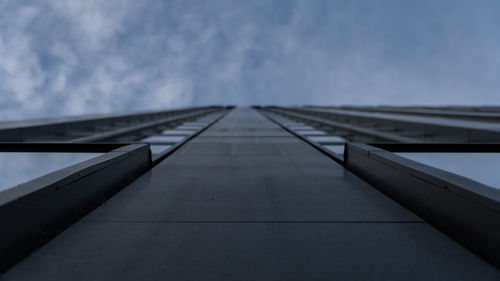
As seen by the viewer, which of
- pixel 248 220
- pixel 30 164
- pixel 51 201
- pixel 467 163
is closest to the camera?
pixel 51 201

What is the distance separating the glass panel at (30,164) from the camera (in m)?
4.09

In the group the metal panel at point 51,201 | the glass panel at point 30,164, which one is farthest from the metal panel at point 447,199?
the glass panel at point 30,164

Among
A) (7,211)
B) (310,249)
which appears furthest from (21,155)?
(310,249)

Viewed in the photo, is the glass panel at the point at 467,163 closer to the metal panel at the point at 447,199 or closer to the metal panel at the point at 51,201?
the metal panel at the point at 447,199

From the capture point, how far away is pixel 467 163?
5348mm

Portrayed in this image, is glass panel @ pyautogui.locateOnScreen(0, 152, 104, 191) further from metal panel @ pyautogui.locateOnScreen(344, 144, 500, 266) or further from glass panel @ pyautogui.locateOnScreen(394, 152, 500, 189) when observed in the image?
glass panel @ pyautogui.locateOnScreen(394, 152, 500, 189)

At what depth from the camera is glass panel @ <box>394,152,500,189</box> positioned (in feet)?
14.3

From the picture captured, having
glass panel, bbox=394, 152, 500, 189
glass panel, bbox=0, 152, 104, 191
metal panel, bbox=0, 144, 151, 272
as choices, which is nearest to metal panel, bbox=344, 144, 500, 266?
glass panel, bbox=394, 152, 500, 189

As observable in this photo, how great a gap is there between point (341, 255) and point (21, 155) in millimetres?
5440

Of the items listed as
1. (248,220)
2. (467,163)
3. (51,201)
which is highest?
(51,201)

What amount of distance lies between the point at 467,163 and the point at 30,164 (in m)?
6.61

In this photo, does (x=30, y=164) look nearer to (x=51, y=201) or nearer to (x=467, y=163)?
(x=51, y=201)

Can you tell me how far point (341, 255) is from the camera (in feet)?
9.02

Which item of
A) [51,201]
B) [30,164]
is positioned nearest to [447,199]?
[51,201]
